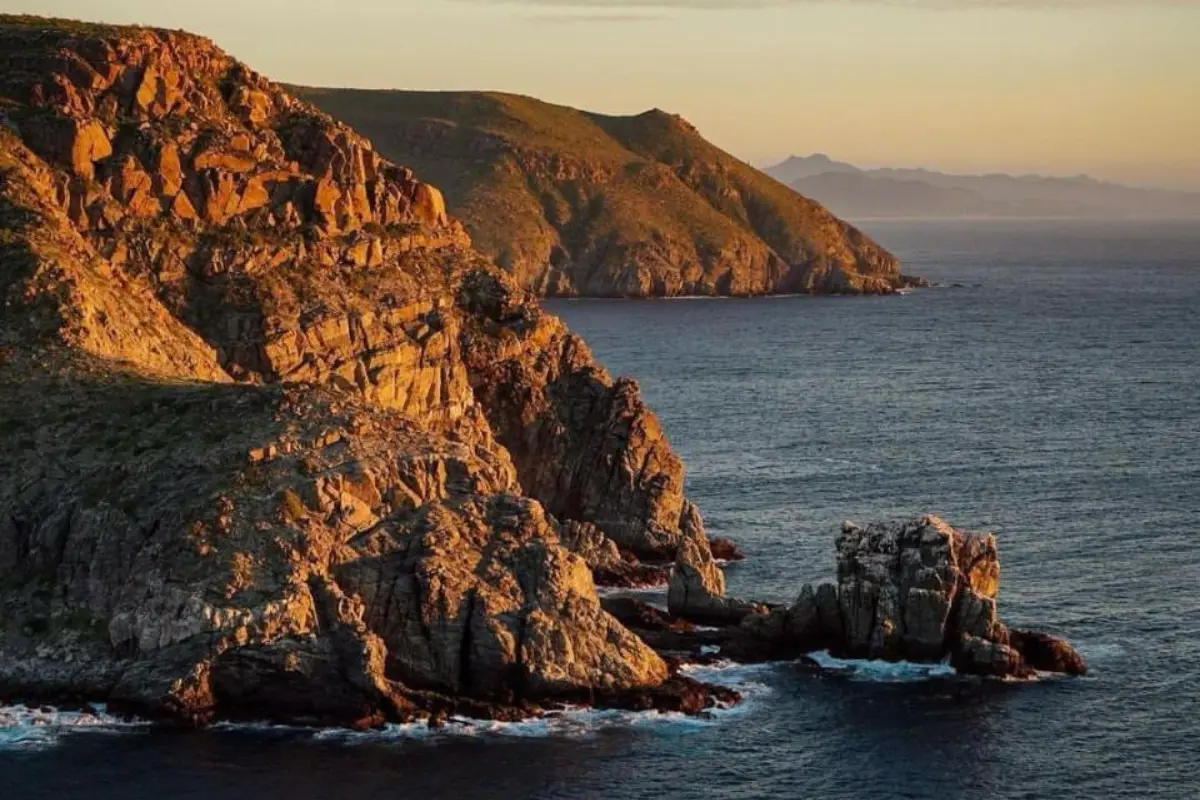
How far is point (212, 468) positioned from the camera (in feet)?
302

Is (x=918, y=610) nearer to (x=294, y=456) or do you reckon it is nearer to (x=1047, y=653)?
(x=1047, y=653)

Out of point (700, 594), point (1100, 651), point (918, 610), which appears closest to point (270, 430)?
point (700, 594)

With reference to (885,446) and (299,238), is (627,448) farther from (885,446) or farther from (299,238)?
(885,446)

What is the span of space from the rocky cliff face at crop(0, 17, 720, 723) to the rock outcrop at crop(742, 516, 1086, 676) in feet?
36.7

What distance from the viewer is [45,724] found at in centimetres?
8219

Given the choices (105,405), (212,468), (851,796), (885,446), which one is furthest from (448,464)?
(885,446)

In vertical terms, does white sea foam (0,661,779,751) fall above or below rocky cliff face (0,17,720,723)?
below

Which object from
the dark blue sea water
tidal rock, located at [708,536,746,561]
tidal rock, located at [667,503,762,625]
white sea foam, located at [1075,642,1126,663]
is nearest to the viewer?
the dark blue sea water

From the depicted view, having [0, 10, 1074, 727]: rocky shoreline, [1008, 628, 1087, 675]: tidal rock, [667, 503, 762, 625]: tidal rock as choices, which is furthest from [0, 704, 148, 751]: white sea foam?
[1008, 628, 1087, 675]: tidal rock

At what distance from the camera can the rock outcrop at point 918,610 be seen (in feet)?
305

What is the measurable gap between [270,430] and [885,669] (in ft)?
109

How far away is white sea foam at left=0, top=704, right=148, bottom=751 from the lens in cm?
8031

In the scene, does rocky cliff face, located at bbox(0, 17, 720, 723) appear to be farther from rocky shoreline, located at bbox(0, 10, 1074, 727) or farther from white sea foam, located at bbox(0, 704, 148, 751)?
white sea foam, located at bbox(0, 704, 148, 751)

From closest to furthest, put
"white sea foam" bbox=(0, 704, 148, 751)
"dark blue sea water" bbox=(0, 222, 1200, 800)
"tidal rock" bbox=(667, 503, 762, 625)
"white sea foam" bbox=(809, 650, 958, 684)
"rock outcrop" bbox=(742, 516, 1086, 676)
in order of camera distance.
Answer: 1. "dark blue sea water" bbox=(0, 222, 1200, 800)
2. "white sea foam" bbox=(0, 704, 148, 751)
3. "white sea foam" bbox=(809, 650, 958, 684)
4. "rock outcrop" bbox=(742, 516, 1086, 676)
5. "tidal rock" bbox=(667, 503, 762, 625)
